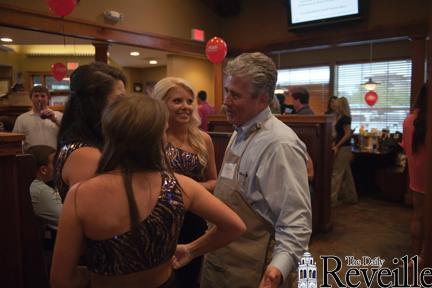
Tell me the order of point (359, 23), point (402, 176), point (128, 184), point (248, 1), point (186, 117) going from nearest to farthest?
point (128, 184), point (186, 117), point (402, 176), point (359, 23), point (248, 1)

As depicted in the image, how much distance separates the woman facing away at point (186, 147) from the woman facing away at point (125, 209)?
30.4 inches

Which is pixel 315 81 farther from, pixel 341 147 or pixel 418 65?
pixel 341 147

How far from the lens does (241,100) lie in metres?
1.34

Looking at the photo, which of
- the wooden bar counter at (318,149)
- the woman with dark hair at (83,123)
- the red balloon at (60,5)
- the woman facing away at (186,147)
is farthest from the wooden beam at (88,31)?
the woman with dark hair at (83,123)

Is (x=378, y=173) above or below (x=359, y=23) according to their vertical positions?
below

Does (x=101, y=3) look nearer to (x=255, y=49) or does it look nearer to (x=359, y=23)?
(x=255, y=49)

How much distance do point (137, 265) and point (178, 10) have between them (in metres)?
7.05

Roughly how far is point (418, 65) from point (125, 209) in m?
6.11

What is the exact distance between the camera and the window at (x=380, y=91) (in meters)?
Answer: 7.54

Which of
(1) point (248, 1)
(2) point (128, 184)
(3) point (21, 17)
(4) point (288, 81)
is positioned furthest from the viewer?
(4) point (288, 81)

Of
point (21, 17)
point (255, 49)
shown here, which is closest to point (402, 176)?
point (255, 49)

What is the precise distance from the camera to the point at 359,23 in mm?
6516

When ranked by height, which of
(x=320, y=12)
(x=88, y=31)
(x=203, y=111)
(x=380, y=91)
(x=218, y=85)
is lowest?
(x=203, y=111)

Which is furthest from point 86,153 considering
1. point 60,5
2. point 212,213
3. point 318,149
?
point 60,5
